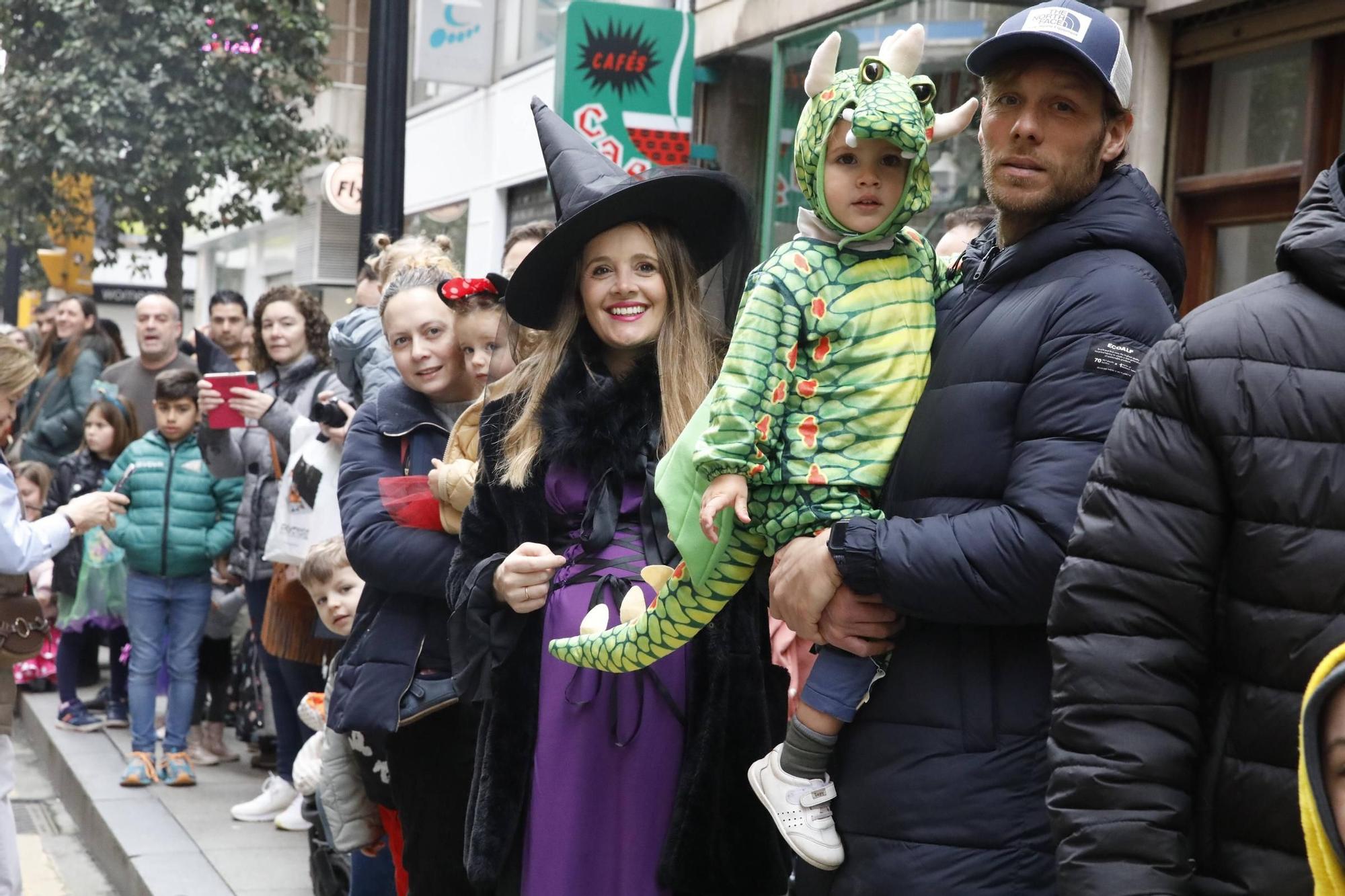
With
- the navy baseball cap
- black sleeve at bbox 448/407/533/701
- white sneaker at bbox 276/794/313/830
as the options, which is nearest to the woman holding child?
black sleeve at bbox 448/407/533/701

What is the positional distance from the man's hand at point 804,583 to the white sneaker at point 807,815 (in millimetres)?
243

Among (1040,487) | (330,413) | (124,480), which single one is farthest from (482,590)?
(124,480)

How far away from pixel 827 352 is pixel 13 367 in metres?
3.46

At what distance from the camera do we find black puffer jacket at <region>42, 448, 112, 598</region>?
31.6 feet

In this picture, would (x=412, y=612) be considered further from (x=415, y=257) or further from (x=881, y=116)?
(x=881, y=116)

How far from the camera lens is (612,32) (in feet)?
27.8

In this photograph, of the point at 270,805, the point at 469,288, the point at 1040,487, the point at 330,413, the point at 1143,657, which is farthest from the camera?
the point at 270,805

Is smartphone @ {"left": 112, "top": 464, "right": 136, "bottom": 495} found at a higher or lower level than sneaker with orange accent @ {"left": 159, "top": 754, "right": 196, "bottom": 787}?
higher

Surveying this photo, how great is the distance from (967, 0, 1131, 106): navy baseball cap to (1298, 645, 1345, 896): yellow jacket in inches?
44.9

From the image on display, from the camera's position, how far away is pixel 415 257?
524 centimetres

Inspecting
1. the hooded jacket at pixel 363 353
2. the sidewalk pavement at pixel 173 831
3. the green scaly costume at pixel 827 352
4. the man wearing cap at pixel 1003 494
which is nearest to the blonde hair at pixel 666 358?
the green scaly costume at pixel 827 352

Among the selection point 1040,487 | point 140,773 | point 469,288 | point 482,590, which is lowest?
point 140,773

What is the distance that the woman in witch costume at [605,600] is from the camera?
3.46m

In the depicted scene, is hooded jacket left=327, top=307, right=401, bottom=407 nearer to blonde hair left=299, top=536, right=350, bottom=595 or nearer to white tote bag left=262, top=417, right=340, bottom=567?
white tote bag left=262, top=417, right=340, bottom=567
